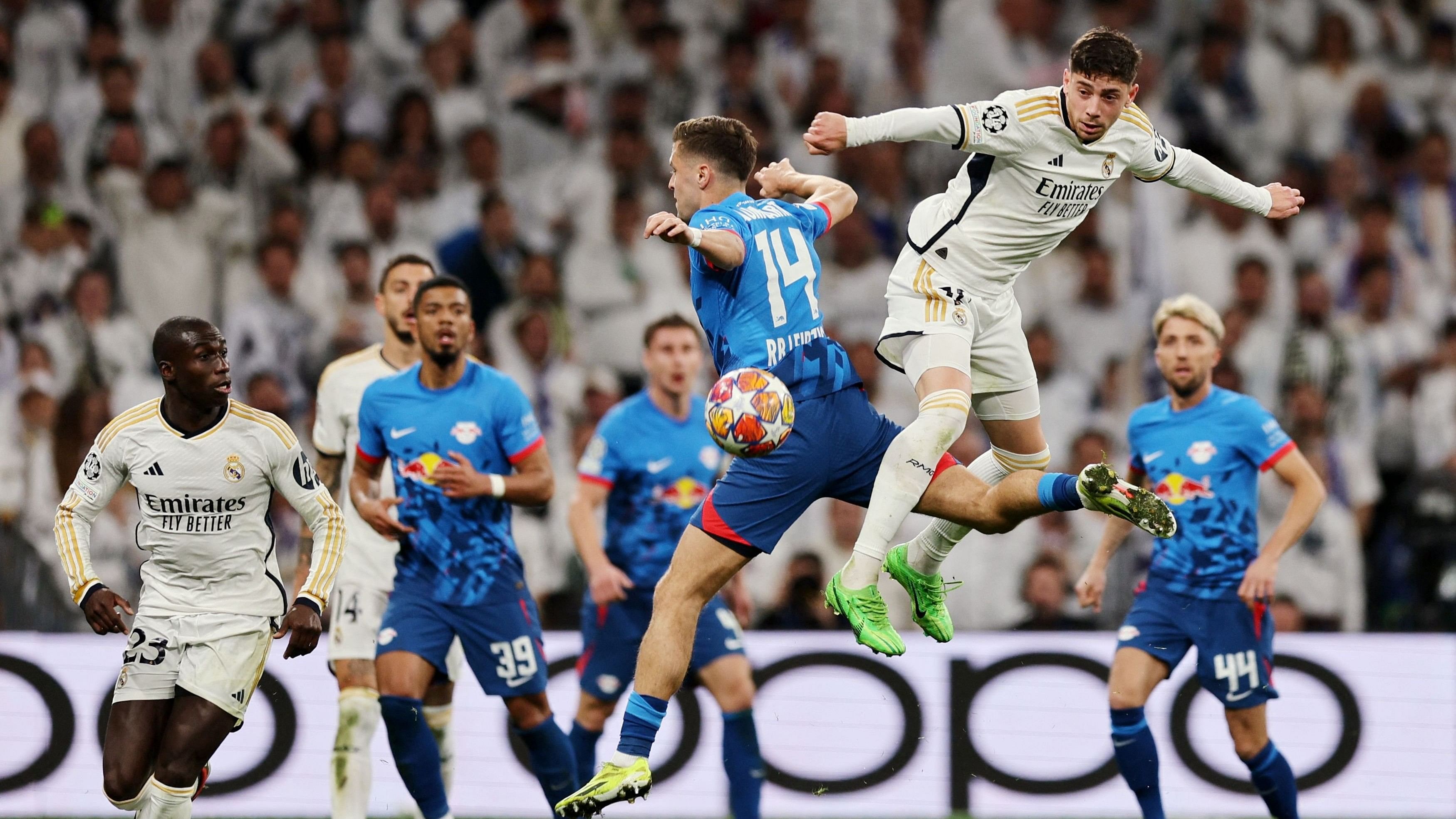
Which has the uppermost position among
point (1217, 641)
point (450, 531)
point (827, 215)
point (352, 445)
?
point (827, 215)

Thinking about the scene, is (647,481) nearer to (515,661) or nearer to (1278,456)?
(515,661)

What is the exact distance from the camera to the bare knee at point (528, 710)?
25.9ft

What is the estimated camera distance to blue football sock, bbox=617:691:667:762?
A: 6.32 meters

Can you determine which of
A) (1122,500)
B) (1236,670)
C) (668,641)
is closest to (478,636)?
(668,641)

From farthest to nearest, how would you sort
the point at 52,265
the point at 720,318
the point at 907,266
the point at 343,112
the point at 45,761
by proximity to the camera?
1. the point at 343,112
2. the point at 52,265
3. the point at 45,761
4. the point at 907,266
5. the point at 720,318

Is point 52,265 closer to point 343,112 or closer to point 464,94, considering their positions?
point 343,112

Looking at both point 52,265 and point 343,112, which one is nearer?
point 52,265

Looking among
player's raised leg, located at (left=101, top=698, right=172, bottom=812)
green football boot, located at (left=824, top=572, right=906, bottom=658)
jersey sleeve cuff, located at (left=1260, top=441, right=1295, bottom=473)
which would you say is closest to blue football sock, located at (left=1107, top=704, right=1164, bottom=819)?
jersey sleeve cuff, located at (left=1260, top=441, right=1295, bottom=473)

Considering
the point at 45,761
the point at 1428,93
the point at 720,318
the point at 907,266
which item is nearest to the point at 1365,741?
the point at 907,266

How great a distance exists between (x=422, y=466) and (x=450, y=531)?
33cm

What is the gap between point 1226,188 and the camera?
701 cm

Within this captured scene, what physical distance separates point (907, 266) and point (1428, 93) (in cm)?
907

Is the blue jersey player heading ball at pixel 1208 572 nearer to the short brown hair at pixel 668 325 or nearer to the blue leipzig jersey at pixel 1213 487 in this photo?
the blue leipzig jersey at pixel 1213 487

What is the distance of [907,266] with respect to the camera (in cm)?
699
